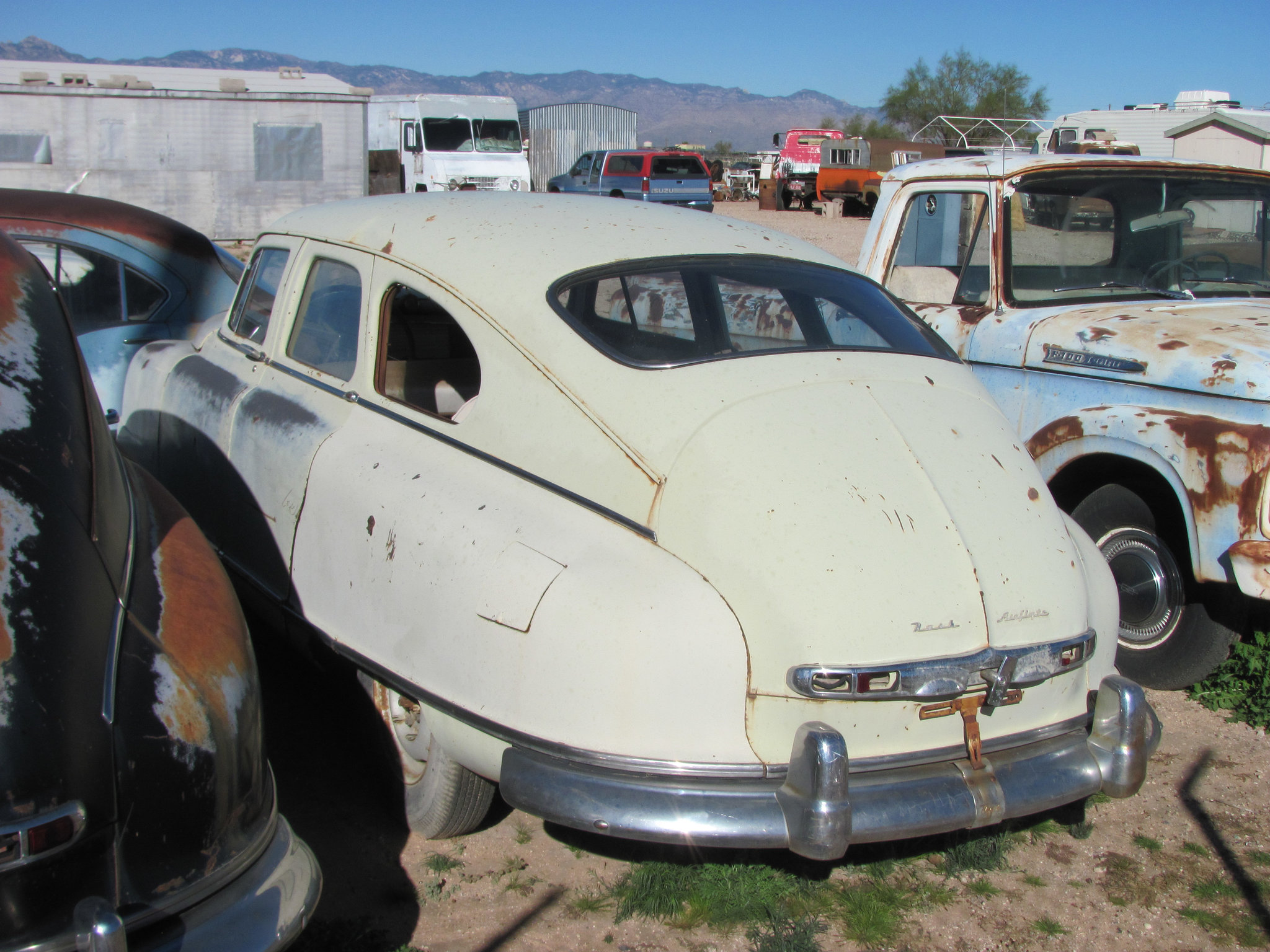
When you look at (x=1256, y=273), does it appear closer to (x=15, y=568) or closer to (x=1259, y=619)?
(x=1259, y=619)

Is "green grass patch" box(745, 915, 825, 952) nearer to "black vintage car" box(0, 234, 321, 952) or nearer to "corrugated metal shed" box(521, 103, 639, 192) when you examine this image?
"black vintage car" box(0, 234, 321, 952)

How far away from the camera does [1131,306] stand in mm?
4430

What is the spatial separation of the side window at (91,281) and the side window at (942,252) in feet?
12.8

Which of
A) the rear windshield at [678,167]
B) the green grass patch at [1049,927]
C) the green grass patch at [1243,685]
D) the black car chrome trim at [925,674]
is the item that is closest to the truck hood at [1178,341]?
the green grass patch at [1243,685]

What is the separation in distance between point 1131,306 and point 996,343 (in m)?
0.56

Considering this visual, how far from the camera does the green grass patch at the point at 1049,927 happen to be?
2775 millimetres

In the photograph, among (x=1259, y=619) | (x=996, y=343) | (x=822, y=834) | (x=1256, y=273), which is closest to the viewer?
(x=822, y=834)

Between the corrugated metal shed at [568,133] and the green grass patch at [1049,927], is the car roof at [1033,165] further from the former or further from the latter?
the corrugated metal shed at [568,133]

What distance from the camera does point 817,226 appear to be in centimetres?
2719

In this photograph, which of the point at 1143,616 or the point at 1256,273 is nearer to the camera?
the point at 1143,616

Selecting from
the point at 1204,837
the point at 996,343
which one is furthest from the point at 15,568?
the point at 996,343

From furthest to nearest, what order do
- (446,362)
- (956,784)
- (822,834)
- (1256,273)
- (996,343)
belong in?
1. (1256,273)
2. (996,343)
3. (446,362)
4. (956,784)
5. (822,834)

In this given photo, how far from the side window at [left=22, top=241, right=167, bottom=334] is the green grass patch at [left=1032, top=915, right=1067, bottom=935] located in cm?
491

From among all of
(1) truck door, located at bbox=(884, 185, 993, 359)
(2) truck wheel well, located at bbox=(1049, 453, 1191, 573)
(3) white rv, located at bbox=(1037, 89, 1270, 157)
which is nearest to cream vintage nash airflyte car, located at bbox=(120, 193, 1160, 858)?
(2) truck wheel well, located at bbox=(1049, 453, 1191, 573)
